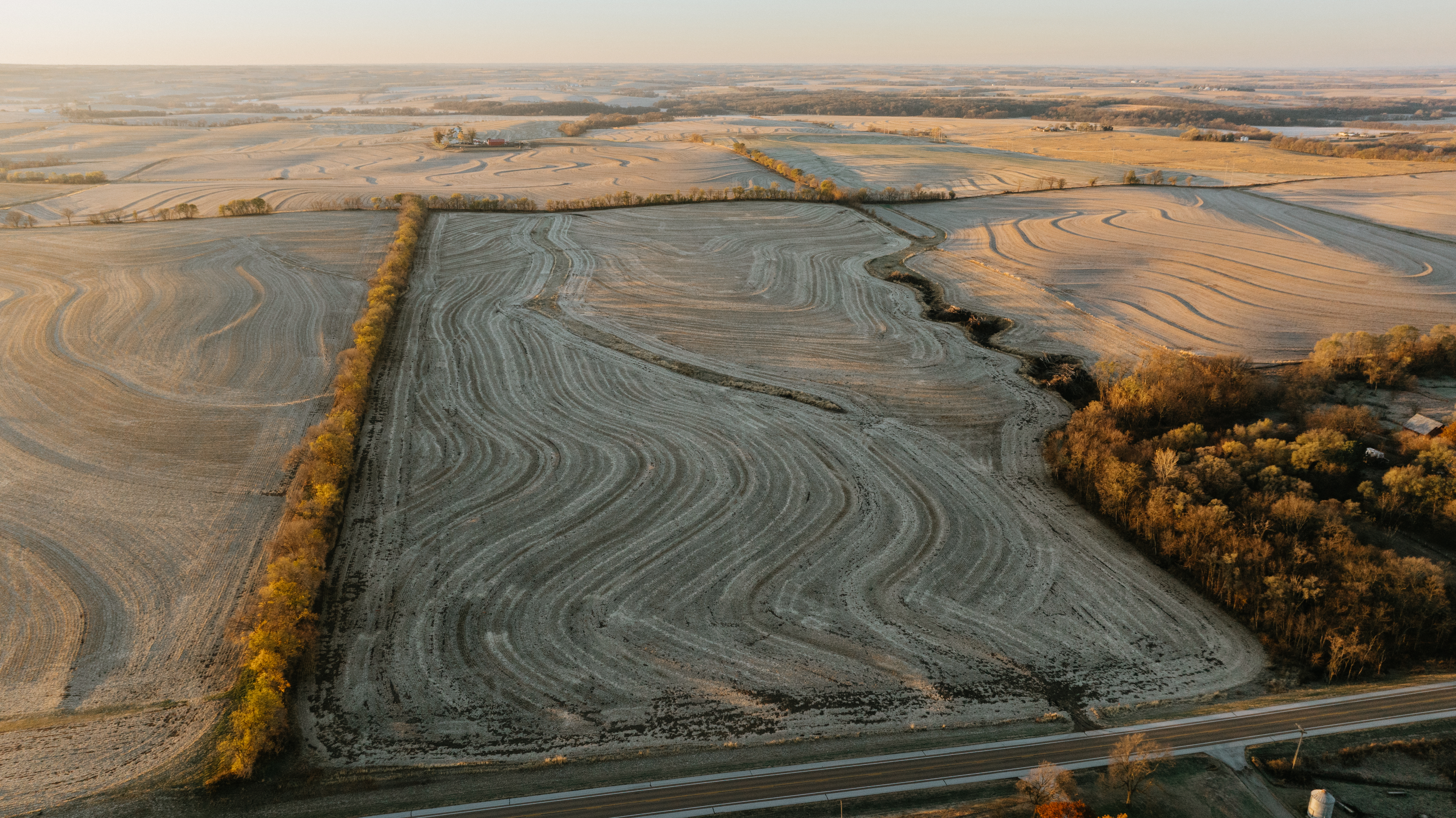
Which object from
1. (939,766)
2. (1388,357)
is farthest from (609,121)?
(939,766)

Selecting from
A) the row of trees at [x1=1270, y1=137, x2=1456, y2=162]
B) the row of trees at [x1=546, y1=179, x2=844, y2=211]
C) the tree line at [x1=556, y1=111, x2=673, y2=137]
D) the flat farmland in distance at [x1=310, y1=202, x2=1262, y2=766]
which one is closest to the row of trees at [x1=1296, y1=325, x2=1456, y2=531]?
the flat farmland in distance at [x1=310, y1=202, x2=1262, y2=766]

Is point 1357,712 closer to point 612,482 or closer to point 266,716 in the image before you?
point 612,482

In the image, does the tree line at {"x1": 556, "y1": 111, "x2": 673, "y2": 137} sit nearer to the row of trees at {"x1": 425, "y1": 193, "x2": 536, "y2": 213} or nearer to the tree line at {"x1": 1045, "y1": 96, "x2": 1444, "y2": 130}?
the row of trees at {"x1": 425, "y1": 193, "x2": 536, "y2": 213}

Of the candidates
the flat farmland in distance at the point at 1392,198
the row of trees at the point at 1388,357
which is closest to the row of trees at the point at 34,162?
the row of trees at the point at 1388,357

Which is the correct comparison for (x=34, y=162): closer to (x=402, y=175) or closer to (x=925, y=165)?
(x=402, y=175)

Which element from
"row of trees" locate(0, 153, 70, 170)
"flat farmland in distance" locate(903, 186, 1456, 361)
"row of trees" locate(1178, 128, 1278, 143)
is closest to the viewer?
"flat farmland in distance" locate(903, 186, 1456, 361)

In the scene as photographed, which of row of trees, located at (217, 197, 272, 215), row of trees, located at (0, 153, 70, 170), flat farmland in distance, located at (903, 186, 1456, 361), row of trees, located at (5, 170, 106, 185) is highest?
row of trees, located at (0, 153, 70, 170)
